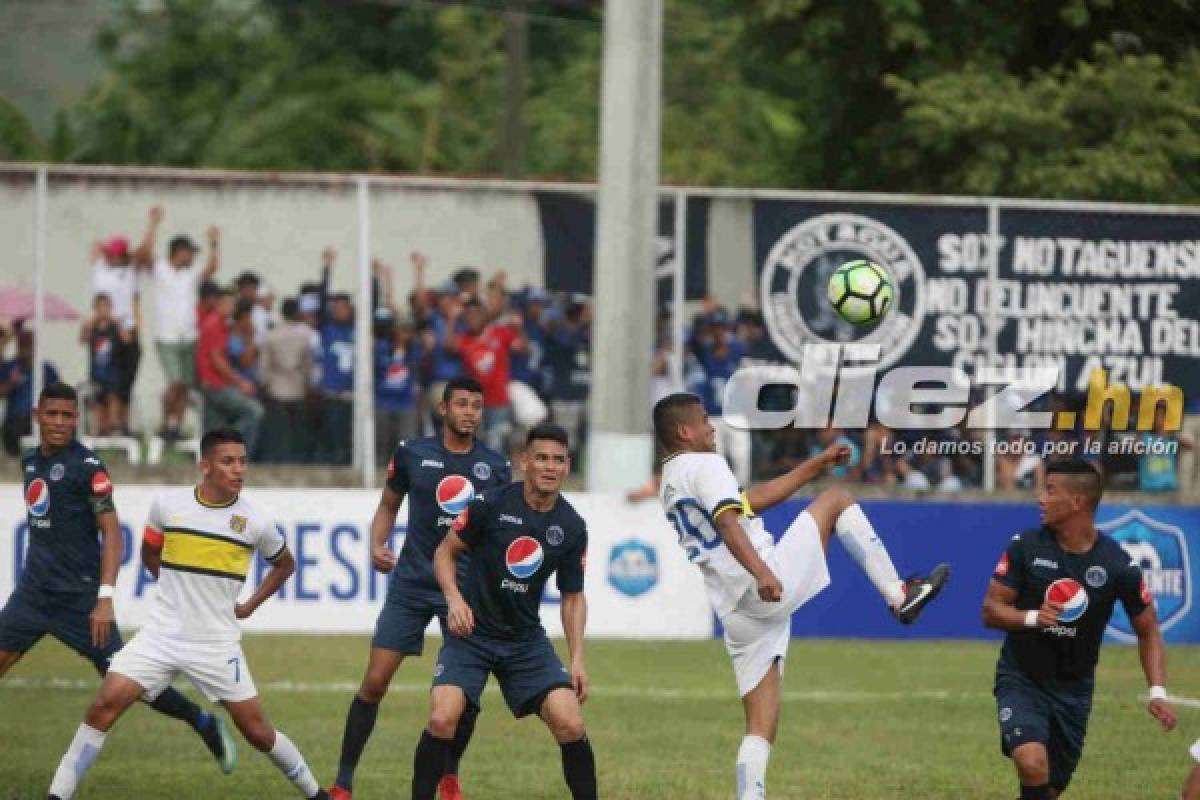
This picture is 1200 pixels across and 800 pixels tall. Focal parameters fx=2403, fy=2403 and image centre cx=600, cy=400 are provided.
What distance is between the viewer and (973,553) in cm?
2030

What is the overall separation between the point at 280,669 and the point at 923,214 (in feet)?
23.4

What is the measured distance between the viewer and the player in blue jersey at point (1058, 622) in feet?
36.2

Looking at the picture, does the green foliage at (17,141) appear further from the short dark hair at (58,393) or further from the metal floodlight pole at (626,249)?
the short dark hair at (58,393)

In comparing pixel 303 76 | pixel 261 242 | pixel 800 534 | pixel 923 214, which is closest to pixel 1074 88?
pixel 923 214

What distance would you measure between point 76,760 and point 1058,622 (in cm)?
478

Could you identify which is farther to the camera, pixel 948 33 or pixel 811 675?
pixel 948 33

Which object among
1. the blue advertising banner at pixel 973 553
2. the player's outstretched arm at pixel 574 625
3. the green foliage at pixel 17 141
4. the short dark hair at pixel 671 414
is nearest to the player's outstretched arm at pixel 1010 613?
the short dark hair at pixel 671 414

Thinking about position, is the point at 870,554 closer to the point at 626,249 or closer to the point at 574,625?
the point at 574,625

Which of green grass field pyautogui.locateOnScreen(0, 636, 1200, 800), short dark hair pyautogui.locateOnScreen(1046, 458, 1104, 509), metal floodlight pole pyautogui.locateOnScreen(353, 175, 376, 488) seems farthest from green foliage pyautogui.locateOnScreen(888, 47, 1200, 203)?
short dark hair pyautogui.locateOnScreen(1046, 458, 1104, 509)

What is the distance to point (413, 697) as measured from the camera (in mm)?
17547

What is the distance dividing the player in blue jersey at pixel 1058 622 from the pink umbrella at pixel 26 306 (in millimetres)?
12189

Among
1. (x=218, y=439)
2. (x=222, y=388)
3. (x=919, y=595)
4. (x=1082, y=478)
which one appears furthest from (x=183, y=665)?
(x=222, y=388)

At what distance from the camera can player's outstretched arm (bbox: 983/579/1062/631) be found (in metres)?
10.9

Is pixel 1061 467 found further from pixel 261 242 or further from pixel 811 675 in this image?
pixel 261 242
